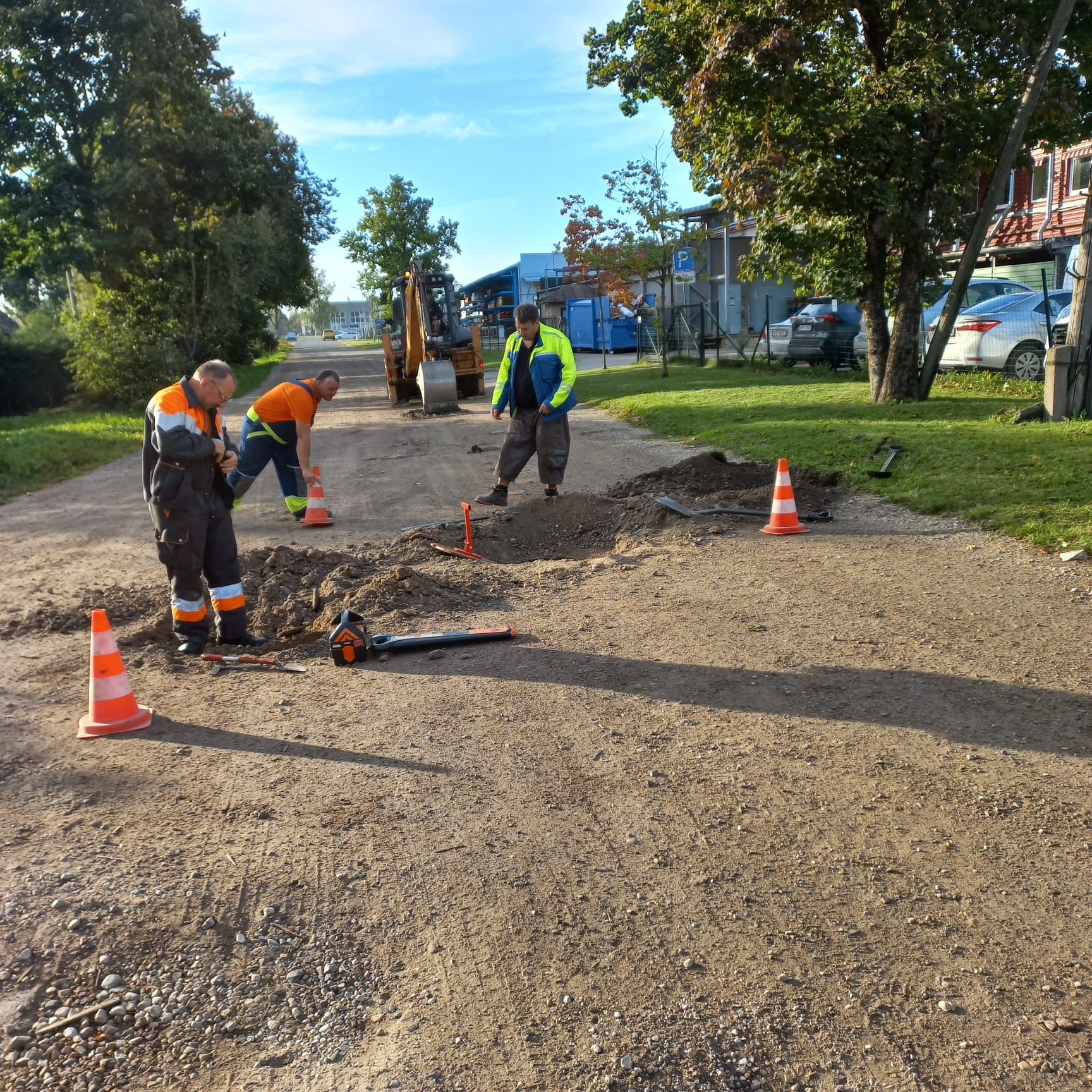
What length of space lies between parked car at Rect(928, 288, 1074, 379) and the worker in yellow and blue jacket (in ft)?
32.2

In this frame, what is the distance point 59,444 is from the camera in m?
18.1

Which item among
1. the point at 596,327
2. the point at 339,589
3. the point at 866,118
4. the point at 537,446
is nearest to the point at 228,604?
the point at 339,589

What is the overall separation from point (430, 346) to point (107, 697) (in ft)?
60.8

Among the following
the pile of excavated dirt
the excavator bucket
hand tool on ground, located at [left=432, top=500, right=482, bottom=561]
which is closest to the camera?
the pile of excavated dirt

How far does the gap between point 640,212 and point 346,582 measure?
22809 mm

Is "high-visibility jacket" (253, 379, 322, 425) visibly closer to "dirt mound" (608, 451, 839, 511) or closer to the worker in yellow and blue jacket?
the worker in yellow and blue jacket

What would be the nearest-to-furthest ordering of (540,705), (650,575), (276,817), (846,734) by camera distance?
(276,817) < (846,734) < (540,705) < (650,575)

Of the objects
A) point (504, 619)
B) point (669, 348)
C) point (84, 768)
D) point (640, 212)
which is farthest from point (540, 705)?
point (669, 348)

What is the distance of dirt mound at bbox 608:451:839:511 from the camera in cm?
930

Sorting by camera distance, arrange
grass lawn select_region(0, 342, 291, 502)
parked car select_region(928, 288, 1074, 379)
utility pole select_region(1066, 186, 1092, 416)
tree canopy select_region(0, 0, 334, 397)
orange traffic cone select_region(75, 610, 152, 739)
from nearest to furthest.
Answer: orange traffic cone select_region(75, 610, 152, 739), utility pole select_region(1066, 186, 1092, 416), grass lawn select_region(0, 342, 291, 502), parked car select_region(928, 288, 1074, 379), tree canopy select_region(0, 0, 334, 397)

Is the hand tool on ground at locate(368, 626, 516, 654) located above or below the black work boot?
below

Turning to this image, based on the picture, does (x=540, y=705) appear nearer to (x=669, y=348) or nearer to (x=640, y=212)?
(x=640, y=212)

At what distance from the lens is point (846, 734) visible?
14.6 feet

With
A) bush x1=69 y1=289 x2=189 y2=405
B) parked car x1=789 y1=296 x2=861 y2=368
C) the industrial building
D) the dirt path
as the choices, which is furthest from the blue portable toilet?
the dirt path
